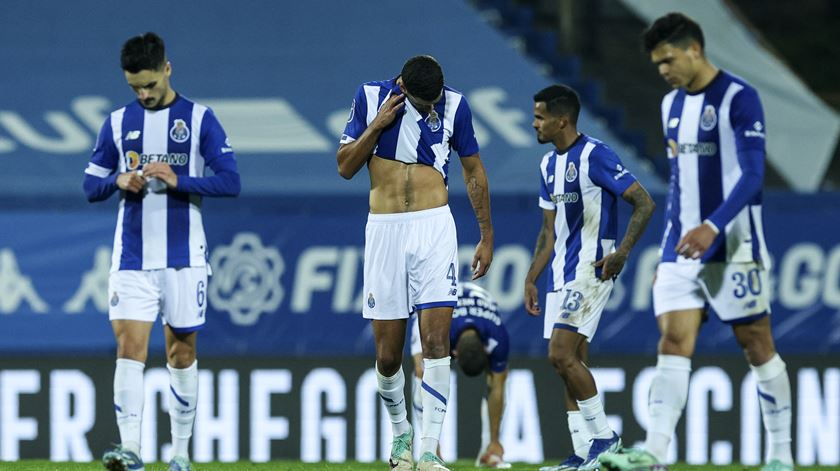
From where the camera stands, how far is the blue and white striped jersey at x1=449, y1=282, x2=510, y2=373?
11.0 m

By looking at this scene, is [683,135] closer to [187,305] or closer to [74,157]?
[187,305]

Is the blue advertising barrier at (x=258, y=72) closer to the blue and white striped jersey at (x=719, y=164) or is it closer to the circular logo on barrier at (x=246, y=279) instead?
the circular logo on barrier at (x=246, y=279)

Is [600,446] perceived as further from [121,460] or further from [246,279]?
[246,279]

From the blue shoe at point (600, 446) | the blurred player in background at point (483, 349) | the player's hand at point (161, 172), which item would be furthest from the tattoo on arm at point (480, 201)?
the blurred player in background at point (483, 349)

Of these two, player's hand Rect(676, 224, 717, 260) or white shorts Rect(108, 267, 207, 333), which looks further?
white shorts Rect(108, 267, 207, 333)

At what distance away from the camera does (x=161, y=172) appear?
7.64 metres

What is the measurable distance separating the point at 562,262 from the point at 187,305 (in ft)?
7.90

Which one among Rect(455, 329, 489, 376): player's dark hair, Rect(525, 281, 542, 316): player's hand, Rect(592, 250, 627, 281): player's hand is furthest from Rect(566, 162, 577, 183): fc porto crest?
Rect(455, 329, 489, 376): player's dark hair

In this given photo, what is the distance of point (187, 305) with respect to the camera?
7848 millimetres

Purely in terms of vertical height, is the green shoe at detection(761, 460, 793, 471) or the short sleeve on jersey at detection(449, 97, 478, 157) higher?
the short sleeve on jersey at detection(449, 97, 478, 157)

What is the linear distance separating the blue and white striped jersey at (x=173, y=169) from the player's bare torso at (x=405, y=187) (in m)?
0.79

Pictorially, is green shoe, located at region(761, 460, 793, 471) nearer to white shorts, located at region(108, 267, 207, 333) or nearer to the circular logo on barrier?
white shorts, located at region(108, 267, 207, 333)

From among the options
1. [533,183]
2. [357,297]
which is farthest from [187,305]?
[533,183]

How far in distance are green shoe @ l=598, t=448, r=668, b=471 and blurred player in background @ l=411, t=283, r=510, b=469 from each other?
4.06 metres
